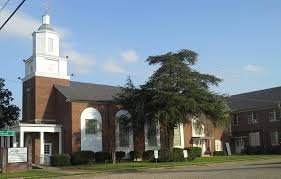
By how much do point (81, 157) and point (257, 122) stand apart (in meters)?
32.9

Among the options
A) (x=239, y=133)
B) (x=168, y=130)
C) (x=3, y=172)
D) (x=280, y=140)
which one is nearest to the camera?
(x=3, y=172)

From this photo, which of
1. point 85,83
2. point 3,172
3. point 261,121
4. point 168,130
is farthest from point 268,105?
point 3,172

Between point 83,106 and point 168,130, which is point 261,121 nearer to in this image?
point 168,130

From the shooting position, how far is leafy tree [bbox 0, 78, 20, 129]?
58906 mm

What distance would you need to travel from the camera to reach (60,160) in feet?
148

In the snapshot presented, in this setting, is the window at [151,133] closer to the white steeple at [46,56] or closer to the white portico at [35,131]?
the white portico at [35,131]

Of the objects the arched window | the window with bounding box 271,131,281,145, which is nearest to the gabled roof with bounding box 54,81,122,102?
the arched window

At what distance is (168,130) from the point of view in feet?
166

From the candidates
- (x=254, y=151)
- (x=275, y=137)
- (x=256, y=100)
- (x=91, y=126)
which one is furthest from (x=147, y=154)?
(x=256, y=100)

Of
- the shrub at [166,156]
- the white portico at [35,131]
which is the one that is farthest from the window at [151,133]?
the white portico at [35,131]

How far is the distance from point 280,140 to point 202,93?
24099 millimetres

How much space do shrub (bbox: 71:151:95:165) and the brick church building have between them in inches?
54.2

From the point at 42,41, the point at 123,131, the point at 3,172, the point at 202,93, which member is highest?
the point at 42,41

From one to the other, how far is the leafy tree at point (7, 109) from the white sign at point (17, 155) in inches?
848
